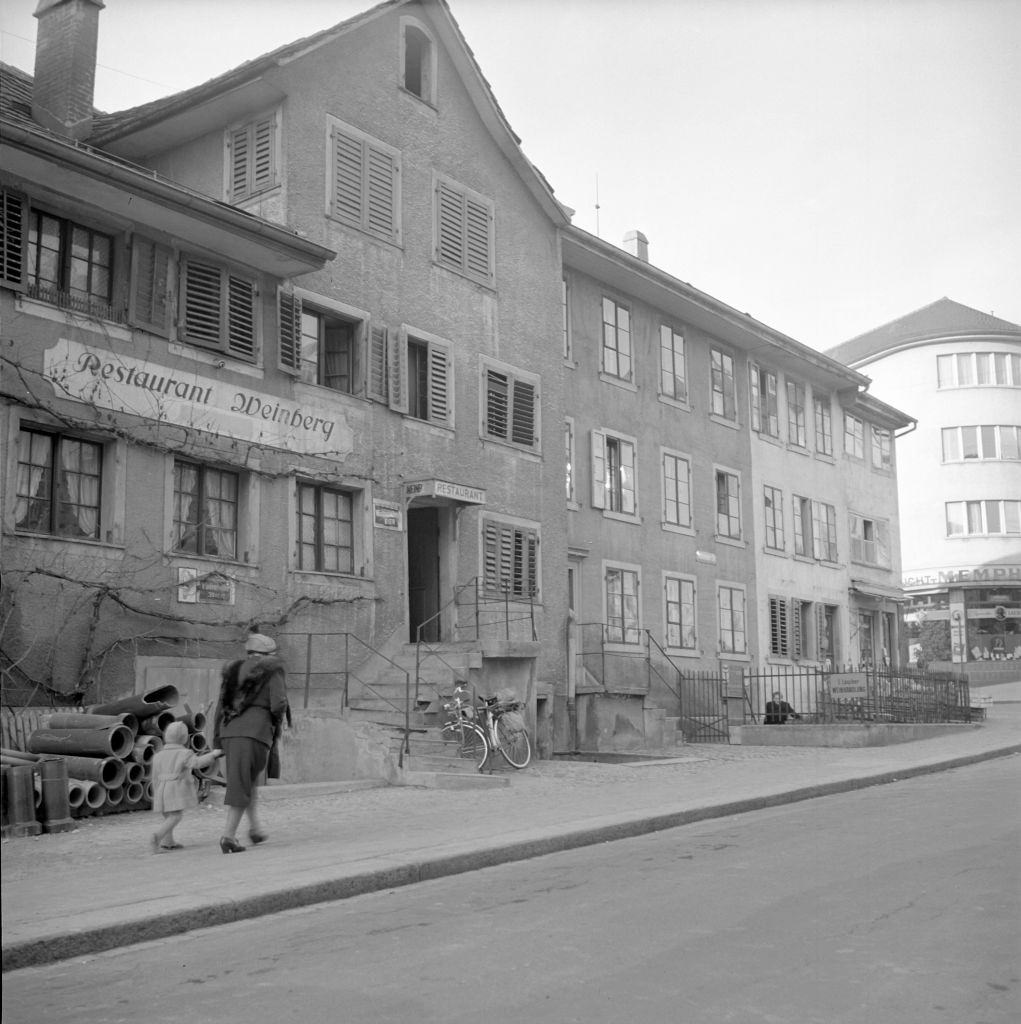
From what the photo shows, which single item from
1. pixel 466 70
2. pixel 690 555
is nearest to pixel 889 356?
pixel 690 555

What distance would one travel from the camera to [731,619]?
31.8m

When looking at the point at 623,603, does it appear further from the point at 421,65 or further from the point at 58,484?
the point at 58,484

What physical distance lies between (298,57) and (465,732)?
10.0 metres

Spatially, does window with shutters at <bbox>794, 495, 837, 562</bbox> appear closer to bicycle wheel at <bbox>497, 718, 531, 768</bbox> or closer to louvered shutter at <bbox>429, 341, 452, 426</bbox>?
louvered shutter at <bbox>429, 341, 452, 426</bbox>

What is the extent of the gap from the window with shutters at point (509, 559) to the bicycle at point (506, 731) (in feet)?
13.4

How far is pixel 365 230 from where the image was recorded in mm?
21000

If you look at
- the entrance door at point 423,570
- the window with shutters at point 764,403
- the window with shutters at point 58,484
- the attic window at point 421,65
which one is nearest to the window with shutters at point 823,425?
the window with shutters at point 764,403

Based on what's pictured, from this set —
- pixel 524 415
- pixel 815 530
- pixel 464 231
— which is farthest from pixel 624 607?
pixel 815 530

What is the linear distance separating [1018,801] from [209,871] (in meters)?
8.41

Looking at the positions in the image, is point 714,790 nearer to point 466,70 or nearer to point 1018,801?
point 1018,801

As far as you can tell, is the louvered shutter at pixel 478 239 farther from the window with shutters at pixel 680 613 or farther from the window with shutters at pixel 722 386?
the window with shutters at pixel 722 386

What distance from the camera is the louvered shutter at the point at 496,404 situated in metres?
23.2

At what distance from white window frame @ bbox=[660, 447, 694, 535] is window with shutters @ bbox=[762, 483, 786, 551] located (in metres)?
3.71

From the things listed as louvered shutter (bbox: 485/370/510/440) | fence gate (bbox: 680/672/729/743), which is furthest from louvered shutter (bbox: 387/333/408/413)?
fence gate (bbox: 680/672/729/743)
